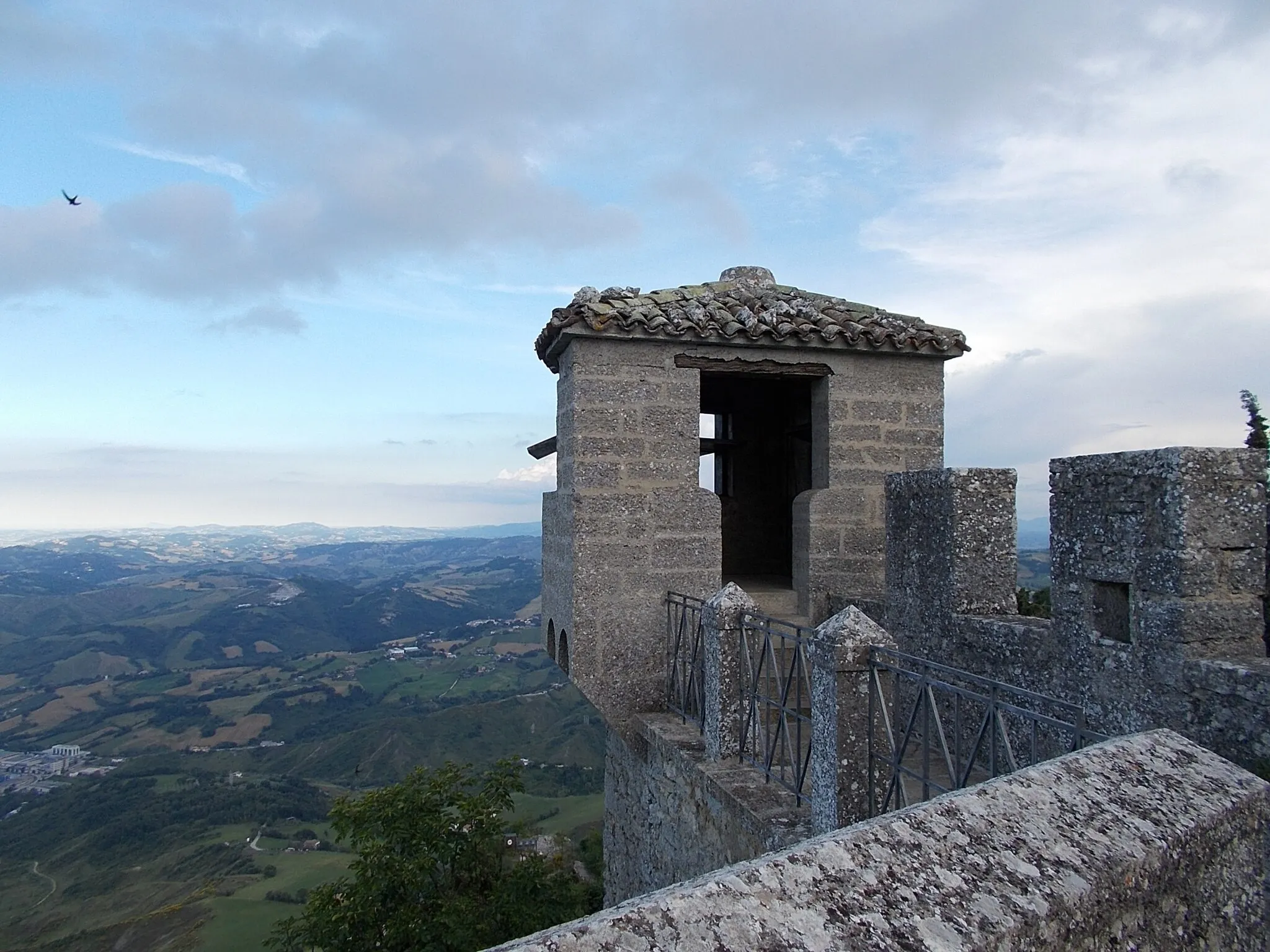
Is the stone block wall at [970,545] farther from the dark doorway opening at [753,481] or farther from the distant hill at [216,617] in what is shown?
the distant hill at [216,617]

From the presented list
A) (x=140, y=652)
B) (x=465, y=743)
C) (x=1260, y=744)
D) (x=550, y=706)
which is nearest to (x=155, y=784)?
(x=465, y=743)

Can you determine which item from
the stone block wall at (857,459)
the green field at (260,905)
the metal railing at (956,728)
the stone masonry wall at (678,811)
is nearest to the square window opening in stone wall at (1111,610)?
the metal railing at (956,728)

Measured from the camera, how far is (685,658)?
6621 mm

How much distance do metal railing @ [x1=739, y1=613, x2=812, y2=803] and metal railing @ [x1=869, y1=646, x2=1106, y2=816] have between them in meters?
0.49

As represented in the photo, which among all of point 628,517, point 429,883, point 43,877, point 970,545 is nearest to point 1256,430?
point 970,545

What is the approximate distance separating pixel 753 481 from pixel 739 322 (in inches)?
182

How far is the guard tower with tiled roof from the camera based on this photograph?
22.1ft

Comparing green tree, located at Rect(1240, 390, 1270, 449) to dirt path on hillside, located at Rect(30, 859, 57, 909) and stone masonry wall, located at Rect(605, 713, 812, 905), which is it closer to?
stone masonry wall, located at Rect(605, 713, 812, 905)

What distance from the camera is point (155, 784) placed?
2662 inches

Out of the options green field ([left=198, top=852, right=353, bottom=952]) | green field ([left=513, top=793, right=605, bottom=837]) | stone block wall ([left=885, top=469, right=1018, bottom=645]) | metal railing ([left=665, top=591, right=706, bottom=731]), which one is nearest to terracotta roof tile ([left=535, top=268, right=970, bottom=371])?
stone block wall ([left=885, top=469, right=1018, bottom=645])

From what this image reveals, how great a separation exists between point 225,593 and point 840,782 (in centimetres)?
16633

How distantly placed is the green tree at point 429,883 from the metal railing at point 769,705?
5.82 meters

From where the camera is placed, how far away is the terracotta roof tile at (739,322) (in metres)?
6.71

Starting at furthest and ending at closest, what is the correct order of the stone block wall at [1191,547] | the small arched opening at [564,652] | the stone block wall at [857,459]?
the stone block wall at [857,459]
the small arched opening at [564,652]
the stone block wall at [1191,547]
